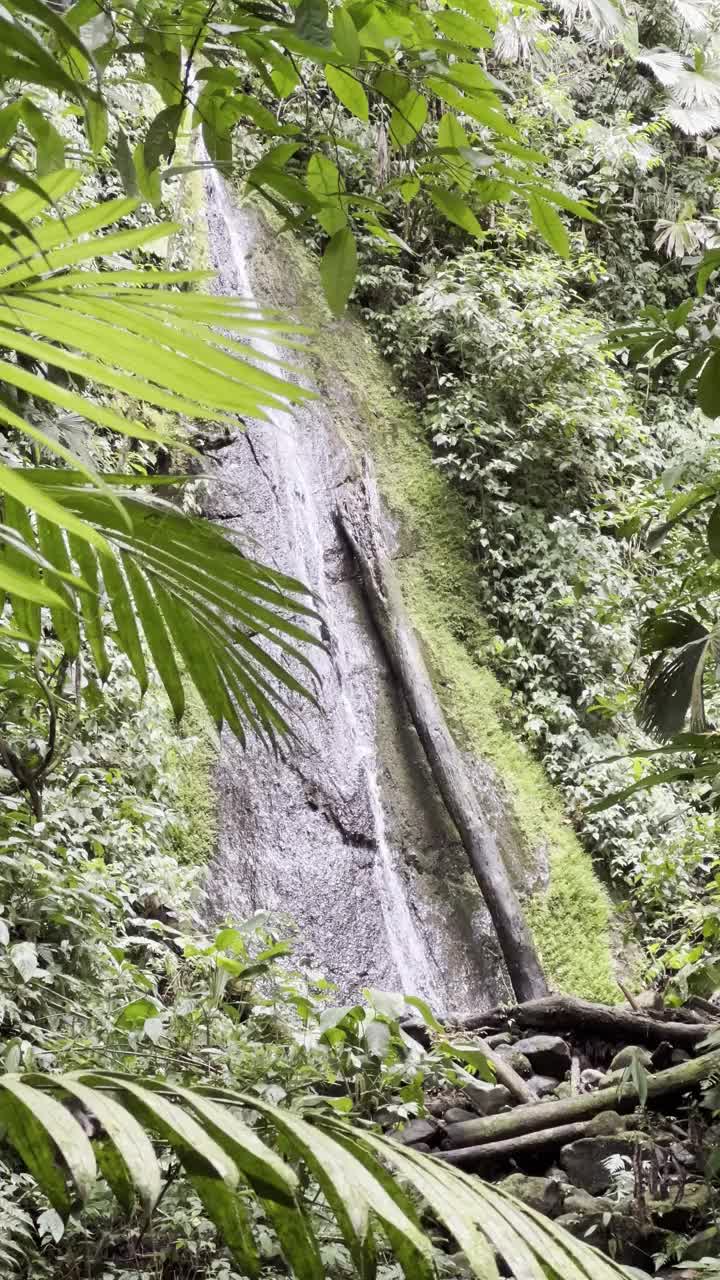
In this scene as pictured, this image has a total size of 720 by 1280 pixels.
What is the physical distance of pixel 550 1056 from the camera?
13.4ft

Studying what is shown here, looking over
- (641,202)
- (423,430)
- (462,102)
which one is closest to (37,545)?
(462,102)

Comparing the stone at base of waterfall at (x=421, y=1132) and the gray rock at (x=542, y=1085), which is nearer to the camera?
the stone at base of waterfall at (x=421, y=1132)

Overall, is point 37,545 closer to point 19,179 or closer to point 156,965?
point 19,179

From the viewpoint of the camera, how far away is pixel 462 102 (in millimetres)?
1039

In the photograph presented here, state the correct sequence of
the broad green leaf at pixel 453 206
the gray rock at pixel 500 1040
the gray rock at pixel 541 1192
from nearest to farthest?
the broad green leaf at pixel 453 206, the gray rock at pixel 541 1192, the gray rock at pixel 500 1040

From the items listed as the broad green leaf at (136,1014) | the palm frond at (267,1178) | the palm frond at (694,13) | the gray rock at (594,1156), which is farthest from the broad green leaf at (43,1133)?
the palm frond at (694,13)

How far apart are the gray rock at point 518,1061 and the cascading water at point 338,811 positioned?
1444 millimetres

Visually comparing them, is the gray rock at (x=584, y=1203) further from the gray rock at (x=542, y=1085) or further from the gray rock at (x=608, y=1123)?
the gray rock at (x=542, y=1085)

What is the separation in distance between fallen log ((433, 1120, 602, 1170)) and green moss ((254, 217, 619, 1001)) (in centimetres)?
356

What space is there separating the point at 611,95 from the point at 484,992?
9524 millimetres

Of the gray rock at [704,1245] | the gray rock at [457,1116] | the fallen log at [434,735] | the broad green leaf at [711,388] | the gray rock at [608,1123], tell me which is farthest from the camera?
the fallen log at [434,735]

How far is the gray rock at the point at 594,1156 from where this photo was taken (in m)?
3.09

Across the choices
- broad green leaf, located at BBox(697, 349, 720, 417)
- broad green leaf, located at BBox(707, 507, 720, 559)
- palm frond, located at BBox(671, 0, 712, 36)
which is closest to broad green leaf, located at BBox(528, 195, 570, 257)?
broad green leaf, located at BBox(697, 349, 720, 417)

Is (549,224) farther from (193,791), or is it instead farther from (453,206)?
(193,791)
